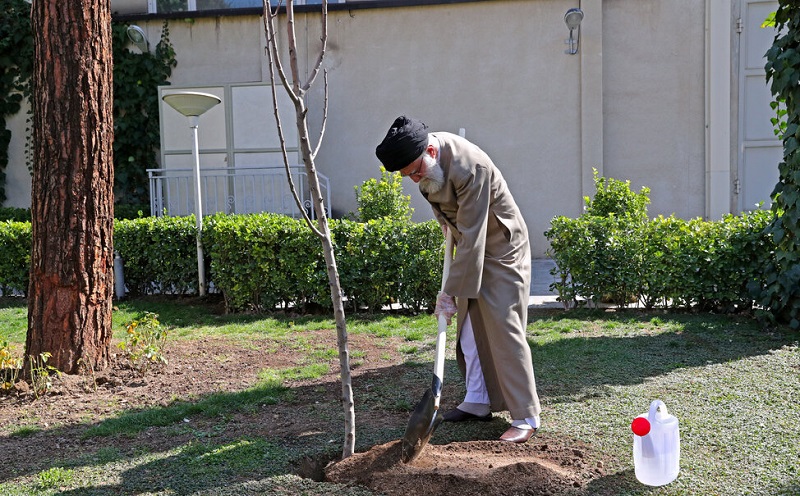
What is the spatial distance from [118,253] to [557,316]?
498cm

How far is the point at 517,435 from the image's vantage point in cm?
375

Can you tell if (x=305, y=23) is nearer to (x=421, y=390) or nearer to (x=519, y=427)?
(x=421, y=390)

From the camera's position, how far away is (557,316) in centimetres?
716

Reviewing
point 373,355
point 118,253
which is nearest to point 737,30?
point 373,355

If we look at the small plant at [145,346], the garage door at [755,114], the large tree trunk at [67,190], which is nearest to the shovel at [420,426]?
the small plant at [145,346]

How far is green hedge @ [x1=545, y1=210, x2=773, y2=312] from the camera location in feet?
22.5

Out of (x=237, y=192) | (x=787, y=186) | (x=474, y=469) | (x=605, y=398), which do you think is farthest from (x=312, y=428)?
(x=237, y=192)

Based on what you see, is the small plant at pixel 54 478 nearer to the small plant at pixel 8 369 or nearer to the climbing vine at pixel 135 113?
the small plant at pixel 8 369

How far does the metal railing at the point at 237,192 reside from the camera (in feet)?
35.1

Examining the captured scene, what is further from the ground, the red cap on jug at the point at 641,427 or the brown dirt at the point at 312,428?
the red cap on jug at the point at 641,427

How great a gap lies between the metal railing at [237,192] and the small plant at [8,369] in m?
5.84

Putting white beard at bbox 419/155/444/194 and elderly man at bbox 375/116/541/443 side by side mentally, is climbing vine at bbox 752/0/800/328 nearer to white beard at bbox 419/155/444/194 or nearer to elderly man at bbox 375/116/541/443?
elderly man at bbox 375/116/541/443

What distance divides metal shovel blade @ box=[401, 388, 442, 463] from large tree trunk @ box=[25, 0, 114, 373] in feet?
8.68

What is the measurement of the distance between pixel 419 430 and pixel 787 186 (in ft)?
14.3
